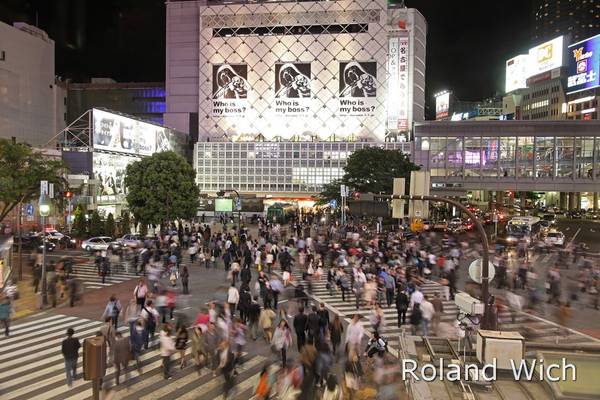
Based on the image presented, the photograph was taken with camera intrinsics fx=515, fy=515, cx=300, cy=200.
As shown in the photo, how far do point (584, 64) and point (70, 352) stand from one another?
299ft

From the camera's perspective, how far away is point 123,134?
56344 millimetres

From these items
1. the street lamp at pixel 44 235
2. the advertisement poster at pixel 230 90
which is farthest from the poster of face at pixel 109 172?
the street lamp at pixel 44 235

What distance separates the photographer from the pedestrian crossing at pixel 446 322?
647 inches

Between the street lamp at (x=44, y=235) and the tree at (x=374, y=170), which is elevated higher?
the tree at (x=374, y=170)

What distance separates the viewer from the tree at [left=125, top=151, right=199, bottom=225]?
141ft

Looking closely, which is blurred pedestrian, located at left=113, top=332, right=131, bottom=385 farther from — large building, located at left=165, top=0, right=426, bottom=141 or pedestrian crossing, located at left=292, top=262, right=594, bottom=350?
large building, located at left=165, top=0, right=426, bottom=141

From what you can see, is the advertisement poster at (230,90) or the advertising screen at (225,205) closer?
the advertising screen at (225,205)

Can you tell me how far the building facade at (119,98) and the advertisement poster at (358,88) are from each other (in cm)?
3853

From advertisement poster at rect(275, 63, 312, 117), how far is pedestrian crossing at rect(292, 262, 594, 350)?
209 feet

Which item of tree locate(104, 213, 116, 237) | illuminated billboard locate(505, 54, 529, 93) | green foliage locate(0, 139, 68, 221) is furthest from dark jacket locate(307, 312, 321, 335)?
illuminated billboard locate(505, 54, 529, 93)

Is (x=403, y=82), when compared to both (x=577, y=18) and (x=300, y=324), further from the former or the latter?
(x=577, y=18)

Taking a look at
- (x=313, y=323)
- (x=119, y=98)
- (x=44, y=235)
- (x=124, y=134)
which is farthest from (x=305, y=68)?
(x=313, y=323)

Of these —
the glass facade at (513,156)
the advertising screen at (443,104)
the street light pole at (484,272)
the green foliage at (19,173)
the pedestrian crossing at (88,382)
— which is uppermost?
the advertising screen at (443,104)

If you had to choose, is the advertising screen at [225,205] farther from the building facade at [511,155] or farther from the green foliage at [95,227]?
the building facade at [511,155]
